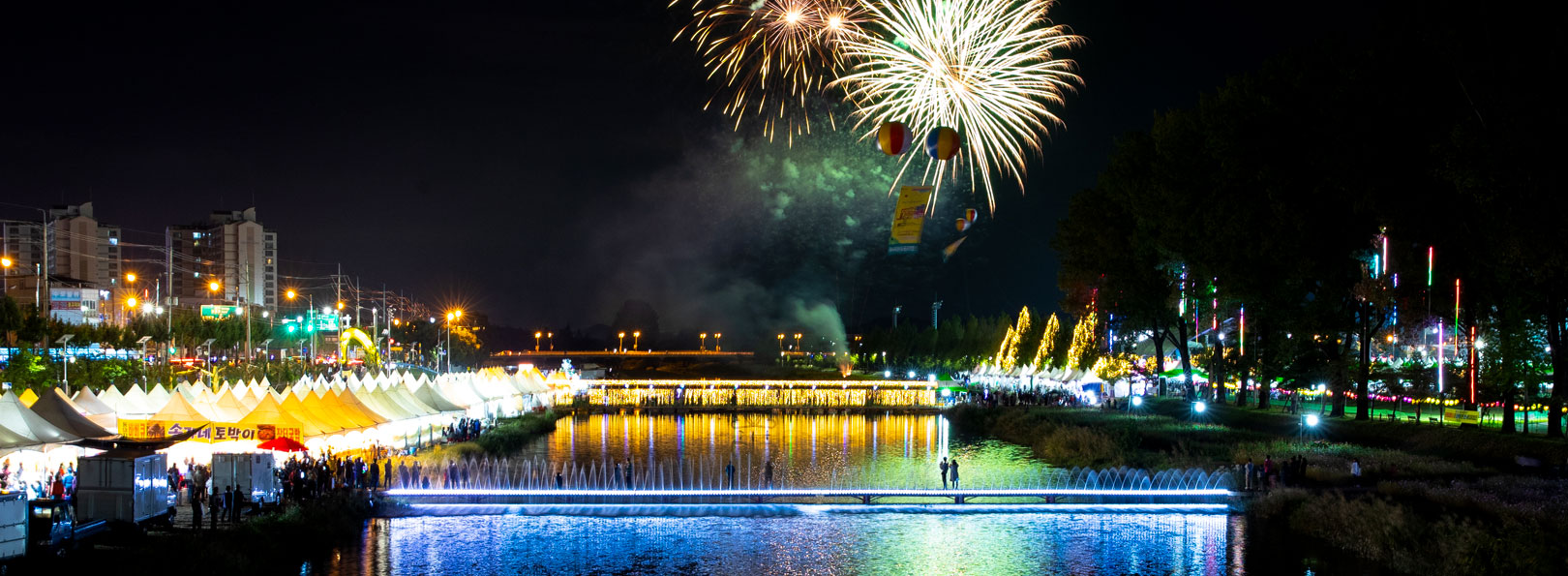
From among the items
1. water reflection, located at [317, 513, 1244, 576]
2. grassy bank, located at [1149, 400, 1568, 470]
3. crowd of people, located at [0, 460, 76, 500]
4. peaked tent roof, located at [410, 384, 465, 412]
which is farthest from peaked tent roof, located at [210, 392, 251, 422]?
grassy bank, located at [1149, 400, 1568, 470]

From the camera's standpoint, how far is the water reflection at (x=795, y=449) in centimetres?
4072

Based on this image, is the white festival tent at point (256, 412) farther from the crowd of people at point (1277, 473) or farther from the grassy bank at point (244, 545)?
the crowd of people at point (1277, 473)

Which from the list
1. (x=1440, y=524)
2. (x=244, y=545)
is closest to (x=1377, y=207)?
(x=1440, y=524)

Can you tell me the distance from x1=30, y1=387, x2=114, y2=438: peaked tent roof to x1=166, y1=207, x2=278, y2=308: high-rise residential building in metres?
161

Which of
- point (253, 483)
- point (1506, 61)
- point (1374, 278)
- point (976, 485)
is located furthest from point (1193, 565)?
point (253, 483)

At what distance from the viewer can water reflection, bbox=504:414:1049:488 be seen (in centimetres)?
4072

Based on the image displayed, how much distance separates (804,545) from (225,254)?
186511mm

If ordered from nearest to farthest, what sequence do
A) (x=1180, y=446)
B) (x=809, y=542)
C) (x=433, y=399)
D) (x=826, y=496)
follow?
(x=809, y=542) < (x=826, y=496) < (x=1180, y=446) < (x=433, y=399)

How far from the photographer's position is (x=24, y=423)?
26953 mm

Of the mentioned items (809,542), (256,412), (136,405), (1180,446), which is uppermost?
(256,412)

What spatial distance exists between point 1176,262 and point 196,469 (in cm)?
3983

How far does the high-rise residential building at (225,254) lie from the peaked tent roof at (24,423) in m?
164

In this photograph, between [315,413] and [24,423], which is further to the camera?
[315,413]

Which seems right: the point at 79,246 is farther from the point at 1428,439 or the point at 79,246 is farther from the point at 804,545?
the point at 1428,439
